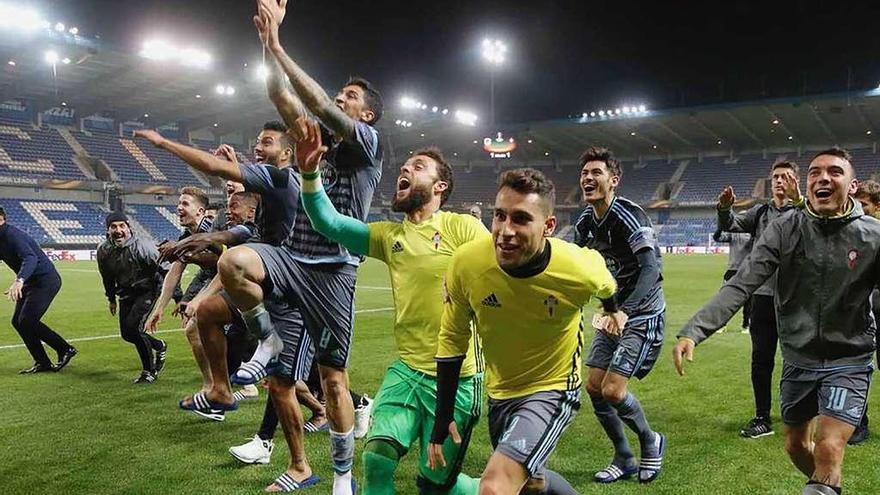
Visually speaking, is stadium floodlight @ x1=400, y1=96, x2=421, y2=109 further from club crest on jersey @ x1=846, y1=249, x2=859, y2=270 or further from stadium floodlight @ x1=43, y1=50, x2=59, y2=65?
club crest on jersey @ x1=846, y1=249, x2=859, y2=270

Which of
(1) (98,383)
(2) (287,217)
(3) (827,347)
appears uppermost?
(2) (287,217)

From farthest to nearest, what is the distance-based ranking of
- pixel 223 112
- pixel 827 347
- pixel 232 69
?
pixel 223 112, pixel 232 69, pixel 827 347

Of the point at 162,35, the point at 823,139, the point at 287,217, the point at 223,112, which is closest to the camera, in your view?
the point at 287,217

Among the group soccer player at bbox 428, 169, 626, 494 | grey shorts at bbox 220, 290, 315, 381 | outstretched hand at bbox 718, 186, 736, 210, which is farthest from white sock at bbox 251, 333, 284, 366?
outstretched hand at bbox 718, 186, 736, 210

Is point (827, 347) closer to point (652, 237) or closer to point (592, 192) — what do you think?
point (652, 237)

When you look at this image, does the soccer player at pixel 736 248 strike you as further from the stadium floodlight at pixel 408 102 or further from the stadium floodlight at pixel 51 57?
the stadium floodlight at pixel 408 102

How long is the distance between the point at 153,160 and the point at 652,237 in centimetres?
5508

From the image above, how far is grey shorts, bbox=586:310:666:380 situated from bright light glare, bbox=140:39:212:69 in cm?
4114

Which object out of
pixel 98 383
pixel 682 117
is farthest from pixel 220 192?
pixel 98 383

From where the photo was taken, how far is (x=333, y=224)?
3834 millimetres

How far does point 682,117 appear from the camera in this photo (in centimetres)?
5362

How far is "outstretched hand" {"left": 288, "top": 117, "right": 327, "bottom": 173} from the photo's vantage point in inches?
142

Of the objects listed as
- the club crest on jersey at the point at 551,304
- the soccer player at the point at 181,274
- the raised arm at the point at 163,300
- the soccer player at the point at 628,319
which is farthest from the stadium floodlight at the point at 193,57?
the club crest on jersey at the point at 551,304

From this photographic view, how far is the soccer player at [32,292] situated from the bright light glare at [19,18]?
33.0m
